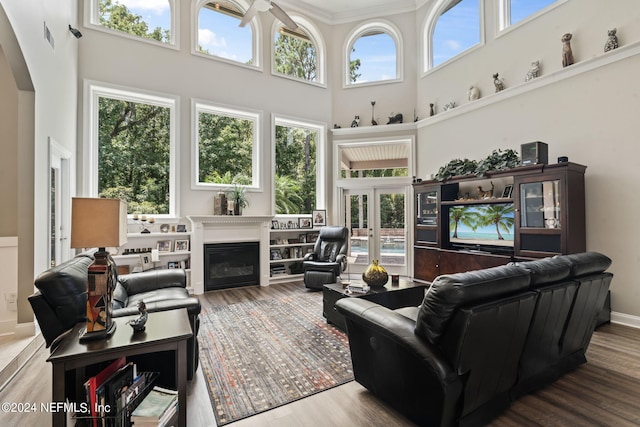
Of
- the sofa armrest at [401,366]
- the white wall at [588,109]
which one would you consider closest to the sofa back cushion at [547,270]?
the sofa armrest at [401,366]

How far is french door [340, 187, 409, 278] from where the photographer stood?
6.63 metres

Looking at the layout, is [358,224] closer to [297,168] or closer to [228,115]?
[297,168]

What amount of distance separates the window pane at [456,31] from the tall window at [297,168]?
2.92m

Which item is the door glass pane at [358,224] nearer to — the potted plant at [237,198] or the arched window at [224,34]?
the potted plant at [237,198]

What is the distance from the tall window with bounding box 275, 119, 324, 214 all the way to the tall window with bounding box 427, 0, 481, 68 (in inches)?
114

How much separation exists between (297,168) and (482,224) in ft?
12.6

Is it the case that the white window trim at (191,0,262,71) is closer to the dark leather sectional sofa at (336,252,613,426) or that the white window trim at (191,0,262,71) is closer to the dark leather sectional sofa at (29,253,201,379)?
the dark leather sectional sofa at (29,253,201,379)

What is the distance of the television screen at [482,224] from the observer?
4.62 metres

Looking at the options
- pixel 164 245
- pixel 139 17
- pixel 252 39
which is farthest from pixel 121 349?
pixel 252 39

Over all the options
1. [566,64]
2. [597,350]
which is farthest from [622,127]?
[597,350]

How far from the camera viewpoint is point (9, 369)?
2.46m

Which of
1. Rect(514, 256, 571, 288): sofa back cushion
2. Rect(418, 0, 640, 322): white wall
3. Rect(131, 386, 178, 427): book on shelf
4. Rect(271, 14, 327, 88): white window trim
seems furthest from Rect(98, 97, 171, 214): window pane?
Rect(418, 0, 640, 322): white wall

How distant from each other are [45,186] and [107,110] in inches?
95.0

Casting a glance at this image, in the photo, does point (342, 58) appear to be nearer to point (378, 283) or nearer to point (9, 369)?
point (378, 283)
